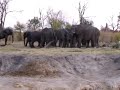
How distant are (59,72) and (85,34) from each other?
12.5 metres

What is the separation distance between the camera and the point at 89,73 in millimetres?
14250

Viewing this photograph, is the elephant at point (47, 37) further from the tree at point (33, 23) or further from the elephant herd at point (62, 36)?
the tree at point (33, 23)

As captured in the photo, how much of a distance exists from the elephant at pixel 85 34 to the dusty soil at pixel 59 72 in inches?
361

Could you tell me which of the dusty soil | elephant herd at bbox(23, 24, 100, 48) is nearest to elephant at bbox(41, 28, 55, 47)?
elephant herd at bbox(23, 24, 100, 48)

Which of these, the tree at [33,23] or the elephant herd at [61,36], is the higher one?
the tree at [33,23]

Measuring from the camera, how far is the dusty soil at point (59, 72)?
11.6 meters

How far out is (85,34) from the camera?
25641 mm

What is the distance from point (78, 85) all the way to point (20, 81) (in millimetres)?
1951

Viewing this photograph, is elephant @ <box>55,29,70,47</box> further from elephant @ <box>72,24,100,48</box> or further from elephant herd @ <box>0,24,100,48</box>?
elephant @ <box>72,24,100,48</box>

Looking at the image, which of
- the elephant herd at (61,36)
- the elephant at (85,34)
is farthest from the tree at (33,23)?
the elephant at (85,34)

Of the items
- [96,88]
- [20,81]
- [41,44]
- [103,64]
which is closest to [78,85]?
[96,88]

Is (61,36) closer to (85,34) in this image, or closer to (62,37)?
(62,37)

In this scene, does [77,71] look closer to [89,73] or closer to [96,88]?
[89,73]

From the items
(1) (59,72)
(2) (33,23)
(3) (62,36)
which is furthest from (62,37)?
(2) (33,23)
